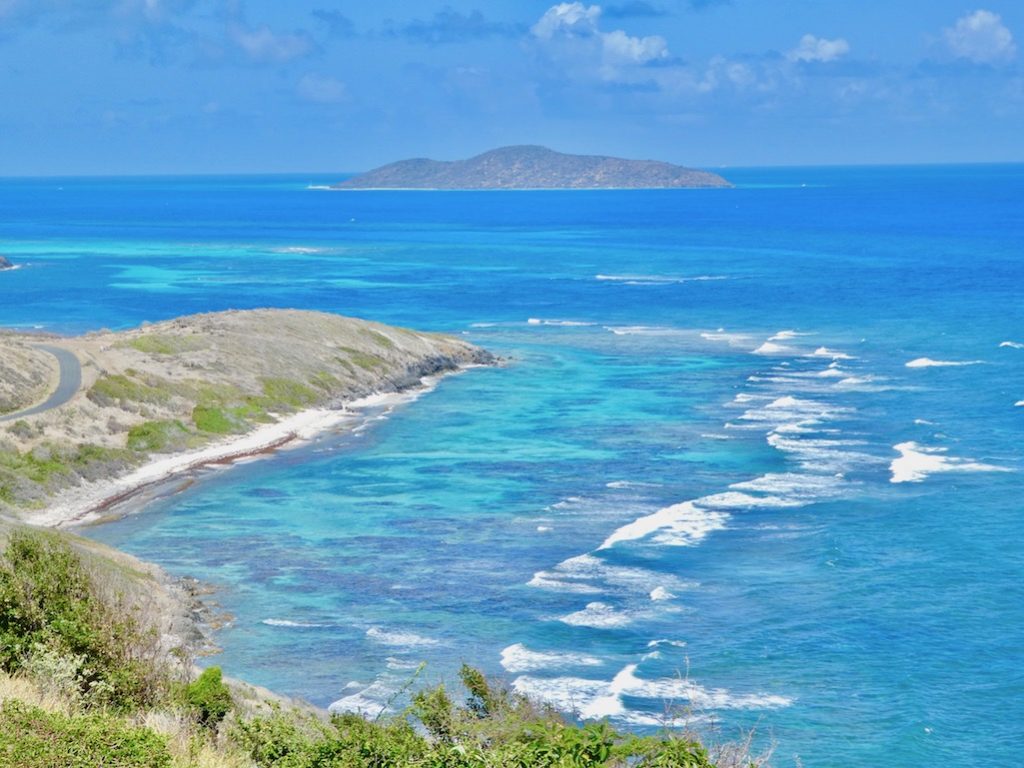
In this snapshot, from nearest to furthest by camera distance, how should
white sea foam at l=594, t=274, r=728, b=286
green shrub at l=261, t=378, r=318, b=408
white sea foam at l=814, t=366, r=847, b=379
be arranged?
green shrub at l=261, t=378, r=318, b=408 → white sea foam at l=814, t=366, r=847, b=379 → white sea foam at l=594, t=274, r=728, b=286

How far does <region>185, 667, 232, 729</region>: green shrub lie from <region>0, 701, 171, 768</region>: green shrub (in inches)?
284

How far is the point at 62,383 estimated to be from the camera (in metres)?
79.4

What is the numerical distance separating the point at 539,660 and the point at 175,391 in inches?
1733

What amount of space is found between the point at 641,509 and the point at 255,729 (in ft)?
121

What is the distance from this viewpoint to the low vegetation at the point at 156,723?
19.1m

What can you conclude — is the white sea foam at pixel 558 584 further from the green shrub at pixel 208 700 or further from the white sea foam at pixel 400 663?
the green shrub at pixel 208 700

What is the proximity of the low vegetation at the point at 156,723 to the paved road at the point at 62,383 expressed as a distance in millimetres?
43189

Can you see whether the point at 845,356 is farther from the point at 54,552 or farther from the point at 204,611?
the point at 54,552

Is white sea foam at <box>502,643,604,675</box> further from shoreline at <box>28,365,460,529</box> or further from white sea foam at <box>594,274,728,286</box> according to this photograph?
white sea foam at <box>594,274,728,286</box>

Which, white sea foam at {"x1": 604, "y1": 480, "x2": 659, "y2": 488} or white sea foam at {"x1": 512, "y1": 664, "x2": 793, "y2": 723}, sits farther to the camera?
white sea foam at {"x1": 604, "y1": 480, "x2": 659, "y2": 488}

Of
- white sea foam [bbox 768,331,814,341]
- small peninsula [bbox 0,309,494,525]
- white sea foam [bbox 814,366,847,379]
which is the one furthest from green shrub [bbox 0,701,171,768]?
white sea foam [bbox 768,331,814,341]

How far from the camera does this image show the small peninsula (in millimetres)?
66250

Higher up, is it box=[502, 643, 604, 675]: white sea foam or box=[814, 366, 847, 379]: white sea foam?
box=[814, 366, 847, 379]: white sea foam

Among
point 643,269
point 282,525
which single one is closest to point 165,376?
point 282,525
